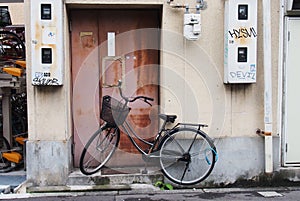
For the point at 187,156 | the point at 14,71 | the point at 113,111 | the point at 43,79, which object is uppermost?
the point at 14,71

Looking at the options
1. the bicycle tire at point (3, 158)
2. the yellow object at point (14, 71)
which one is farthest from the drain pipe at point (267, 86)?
the bicycle tire at point (3, 158)

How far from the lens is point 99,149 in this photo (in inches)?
228

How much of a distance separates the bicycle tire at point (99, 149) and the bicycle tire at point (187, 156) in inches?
32.8

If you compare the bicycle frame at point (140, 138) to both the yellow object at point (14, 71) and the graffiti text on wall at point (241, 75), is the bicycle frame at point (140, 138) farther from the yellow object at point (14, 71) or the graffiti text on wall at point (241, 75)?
the yellow object at point (14, 71)

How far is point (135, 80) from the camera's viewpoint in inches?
239

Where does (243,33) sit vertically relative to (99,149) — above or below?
above

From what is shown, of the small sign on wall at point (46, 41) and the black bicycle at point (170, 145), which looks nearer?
the small sign on wall at point (46, 41)

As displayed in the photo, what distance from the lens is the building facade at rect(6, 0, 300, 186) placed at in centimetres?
542

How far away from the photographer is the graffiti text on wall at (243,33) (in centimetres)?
543

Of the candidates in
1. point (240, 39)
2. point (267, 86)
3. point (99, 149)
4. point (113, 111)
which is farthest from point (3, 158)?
point (267, 86)

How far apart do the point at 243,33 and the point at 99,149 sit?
9.37ft

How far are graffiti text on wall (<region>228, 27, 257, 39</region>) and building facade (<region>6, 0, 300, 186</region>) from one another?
1 cm

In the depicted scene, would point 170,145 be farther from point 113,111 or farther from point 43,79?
point 43,79

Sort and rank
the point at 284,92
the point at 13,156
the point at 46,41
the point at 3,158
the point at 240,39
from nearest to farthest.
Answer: the point at 46,41
the point at 240,39
the point at 284,92
the point at 13,156
the point at 3,158
